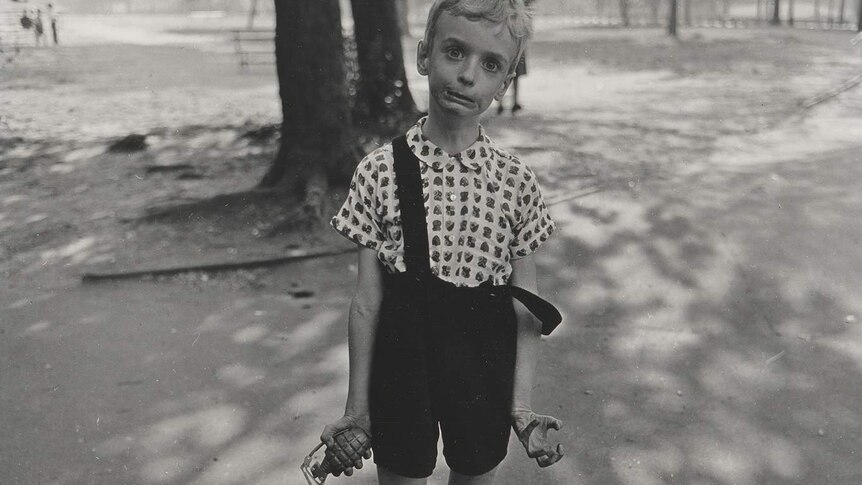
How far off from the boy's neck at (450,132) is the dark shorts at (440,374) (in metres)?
0.36

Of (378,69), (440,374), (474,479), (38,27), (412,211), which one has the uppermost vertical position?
(38,27)

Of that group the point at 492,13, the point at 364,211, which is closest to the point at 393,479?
the point at 364,211

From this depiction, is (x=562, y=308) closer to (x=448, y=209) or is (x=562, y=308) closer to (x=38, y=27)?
(x=448, y=209)

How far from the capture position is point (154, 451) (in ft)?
13.4

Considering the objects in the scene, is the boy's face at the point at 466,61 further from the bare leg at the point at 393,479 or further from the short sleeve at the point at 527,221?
the bare leg at the point at 393,479

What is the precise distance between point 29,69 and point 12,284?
19646mm

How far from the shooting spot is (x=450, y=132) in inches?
87.7

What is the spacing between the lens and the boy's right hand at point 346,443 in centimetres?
216

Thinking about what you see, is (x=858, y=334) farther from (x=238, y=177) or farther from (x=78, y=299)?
(x=238, y=177)

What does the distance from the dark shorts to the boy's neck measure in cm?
36

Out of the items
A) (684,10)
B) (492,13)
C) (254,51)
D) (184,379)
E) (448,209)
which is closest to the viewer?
(492,13)

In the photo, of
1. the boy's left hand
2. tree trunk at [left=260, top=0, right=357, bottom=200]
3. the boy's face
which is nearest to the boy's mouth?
the boy's face

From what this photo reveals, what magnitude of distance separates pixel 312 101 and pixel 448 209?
571cm

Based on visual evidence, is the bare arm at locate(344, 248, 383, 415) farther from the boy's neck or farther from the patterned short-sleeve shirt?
the boy's neck
